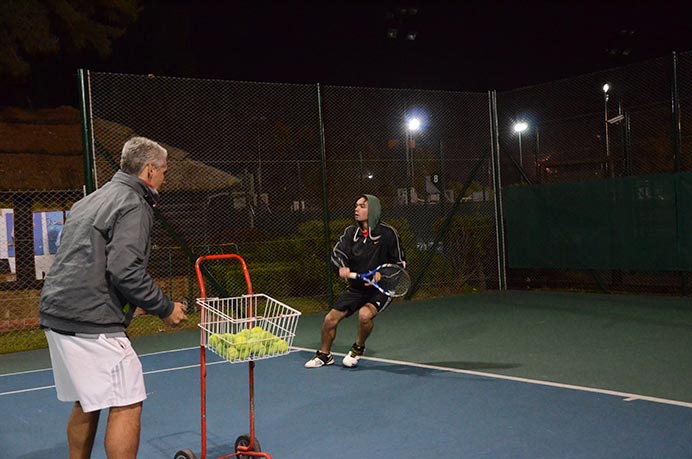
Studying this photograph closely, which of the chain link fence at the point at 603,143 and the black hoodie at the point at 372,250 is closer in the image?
the black hoodie at the point at 372,250

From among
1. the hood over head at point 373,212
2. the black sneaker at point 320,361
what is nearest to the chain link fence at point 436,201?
the black sneaker at point 320,361

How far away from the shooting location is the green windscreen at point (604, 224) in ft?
35.7

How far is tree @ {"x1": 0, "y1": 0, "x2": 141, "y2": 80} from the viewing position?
14.5m

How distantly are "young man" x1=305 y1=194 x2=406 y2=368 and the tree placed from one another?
33.7ft

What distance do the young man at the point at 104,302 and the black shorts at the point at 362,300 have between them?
392 cm

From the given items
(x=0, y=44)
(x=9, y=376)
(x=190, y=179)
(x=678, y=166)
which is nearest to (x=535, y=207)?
(x=678, y=166)

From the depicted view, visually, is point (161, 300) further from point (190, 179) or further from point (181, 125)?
point (181, 125)

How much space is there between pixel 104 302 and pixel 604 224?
9.94 m

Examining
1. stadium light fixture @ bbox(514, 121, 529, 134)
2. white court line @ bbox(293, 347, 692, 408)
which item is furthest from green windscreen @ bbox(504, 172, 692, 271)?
white court line @ bbox(293, 347, 692, 408)

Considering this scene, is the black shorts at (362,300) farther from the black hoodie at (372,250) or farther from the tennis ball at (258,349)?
the tennis ball at (258,349)

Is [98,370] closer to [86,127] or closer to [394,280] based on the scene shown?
[394,280]

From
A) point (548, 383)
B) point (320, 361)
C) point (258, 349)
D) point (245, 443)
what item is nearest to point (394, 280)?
point (320, 361)

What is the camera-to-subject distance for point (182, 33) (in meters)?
19.9

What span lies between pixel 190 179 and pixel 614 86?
7414 mm
